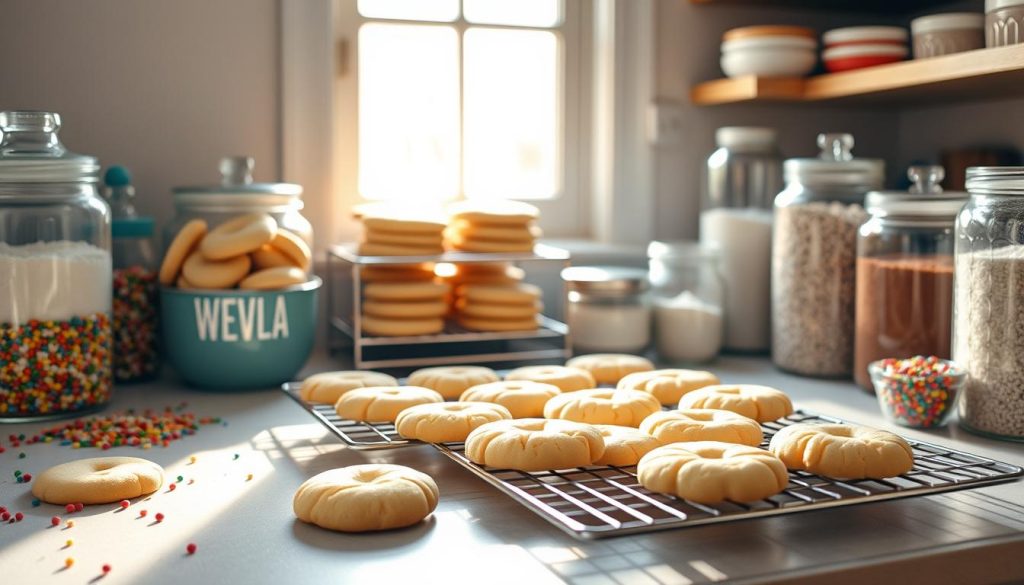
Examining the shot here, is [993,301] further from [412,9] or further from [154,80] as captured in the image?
[154,80]

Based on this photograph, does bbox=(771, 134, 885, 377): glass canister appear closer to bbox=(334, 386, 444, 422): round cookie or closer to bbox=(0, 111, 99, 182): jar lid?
bbox=(334, 386, 444, 422): round cookie

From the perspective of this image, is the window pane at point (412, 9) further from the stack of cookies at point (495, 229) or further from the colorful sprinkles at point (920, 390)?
the colorful sprinkles at point (920, 390)

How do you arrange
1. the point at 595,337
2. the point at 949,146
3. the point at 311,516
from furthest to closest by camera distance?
1. the point at 949,146
2. the point at 595,337
3. the point at 311,516

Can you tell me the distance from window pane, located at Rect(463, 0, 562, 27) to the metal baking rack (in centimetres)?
46

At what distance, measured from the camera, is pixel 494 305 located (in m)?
1.73

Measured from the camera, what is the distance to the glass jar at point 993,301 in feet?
4.14

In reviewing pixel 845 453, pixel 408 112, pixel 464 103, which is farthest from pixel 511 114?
pixel 845 453

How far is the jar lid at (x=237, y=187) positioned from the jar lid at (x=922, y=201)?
0.89 m

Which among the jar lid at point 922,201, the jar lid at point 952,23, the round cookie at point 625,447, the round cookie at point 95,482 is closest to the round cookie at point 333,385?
the round cookie at point 95,482

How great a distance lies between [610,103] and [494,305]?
586 millimetres

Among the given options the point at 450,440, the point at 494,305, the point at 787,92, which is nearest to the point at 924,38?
the point at 787,92

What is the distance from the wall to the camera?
5.62 feet

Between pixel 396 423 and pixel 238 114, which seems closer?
pixel 396 423

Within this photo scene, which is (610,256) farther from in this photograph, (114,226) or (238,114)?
(114,226)
